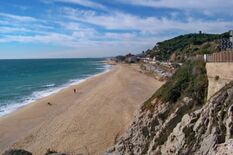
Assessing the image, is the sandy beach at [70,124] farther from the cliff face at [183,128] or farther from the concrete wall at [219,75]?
the concrete wall at [219,75]

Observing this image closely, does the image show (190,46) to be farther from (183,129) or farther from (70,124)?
(183,129)

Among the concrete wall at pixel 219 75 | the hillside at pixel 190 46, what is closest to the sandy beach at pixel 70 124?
the concrete wall at pixel 219 75

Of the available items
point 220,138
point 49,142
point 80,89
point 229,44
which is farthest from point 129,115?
point 80,89

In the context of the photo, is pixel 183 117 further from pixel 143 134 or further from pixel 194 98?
pixel 143 134

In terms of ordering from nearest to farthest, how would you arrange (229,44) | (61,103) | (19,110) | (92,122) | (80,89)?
1. (229,44)
2. (92,122)
3. (19,110)
4. (61,103)
5. (80,89)

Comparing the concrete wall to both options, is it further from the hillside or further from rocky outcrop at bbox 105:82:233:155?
the hillside
